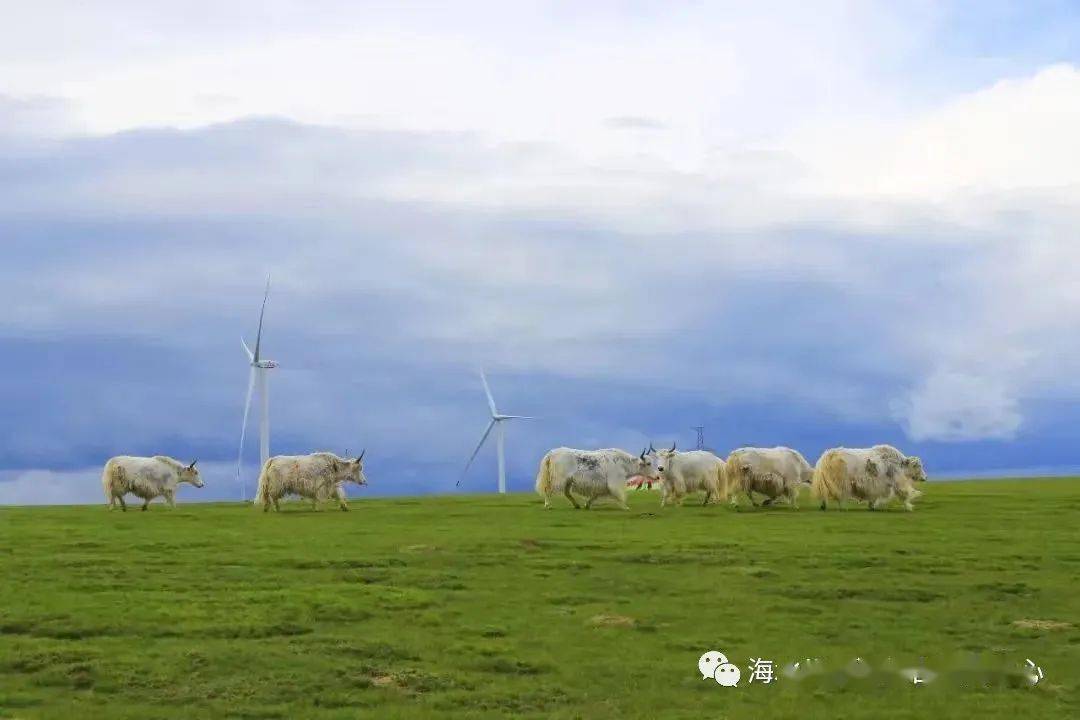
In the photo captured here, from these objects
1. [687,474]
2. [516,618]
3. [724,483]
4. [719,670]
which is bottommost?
[719,670]

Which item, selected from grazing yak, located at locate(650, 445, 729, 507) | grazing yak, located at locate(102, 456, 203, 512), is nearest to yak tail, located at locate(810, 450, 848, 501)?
grazing yak, located at locate(650, 445, 729, 507)

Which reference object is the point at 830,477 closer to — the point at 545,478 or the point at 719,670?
the point at 545,478

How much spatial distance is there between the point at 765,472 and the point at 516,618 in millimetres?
19325

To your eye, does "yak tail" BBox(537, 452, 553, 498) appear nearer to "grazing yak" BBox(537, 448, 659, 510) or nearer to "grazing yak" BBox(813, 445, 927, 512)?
"grazing yak" BBox(537, 448, 659, 510)

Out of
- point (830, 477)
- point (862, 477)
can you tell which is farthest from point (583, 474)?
point (862, 477)

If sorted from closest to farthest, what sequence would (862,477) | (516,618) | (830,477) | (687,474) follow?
(516,618), (862,477), (830,477), (687,474)

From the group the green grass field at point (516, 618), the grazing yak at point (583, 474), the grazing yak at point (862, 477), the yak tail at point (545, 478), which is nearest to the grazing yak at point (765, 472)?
the grazing yak at point (862, 477)

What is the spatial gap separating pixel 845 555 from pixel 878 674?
7962mm

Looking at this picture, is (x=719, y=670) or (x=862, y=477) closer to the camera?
(x=719, y=670)

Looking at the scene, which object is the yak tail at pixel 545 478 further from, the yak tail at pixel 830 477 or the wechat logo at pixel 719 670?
the wechat logo at pixel 719 670

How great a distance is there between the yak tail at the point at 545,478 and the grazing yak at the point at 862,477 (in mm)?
7630

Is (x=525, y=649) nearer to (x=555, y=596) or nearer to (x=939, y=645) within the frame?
(x=555, y=596)

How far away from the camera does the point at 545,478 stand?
1380 inches

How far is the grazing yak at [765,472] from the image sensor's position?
34.3m
